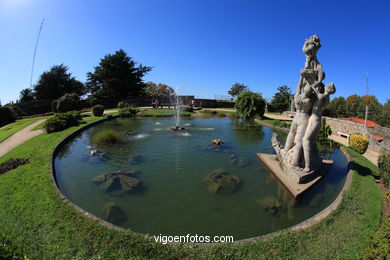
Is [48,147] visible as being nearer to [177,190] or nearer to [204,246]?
[177,190]

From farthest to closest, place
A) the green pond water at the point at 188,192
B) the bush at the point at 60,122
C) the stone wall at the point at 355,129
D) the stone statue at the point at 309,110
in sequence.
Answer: the bush at the point at 60,122, the stone wall at the point at 355,129, the stone statue at the point at 309,110, the green pond water at the point at 188,192

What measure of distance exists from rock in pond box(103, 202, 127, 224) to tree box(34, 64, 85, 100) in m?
34.2

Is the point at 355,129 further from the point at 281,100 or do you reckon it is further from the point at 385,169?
the point at 281,100

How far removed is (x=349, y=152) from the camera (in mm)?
9461

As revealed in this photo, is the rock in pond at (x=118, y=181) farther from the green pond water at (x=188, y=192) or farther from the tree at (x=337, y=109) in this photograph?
the tree at (x=337, y=109)

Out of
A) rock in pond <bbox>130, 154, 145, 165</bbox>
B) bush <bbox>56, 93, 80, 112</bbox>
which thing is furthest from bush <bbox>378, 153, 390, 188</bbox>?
bush <bbox>56, 93, 80, 112</bbox>

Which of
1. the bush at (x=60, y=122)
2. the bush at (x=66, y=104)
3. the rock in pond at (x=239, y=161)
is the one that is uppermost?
the bush at (x=66, y=104)

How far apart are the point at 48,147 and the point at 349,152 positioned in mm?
15306

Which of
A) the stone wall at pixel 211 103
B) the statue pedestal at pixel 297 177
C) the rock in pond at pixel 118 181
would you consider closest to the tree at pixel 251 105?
the statue pedestal at pixel 297 177

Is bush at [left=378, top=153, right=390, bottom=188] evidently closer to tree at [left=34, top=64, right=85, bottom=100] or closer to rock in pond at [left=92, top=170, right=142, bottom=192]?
rock in pond at [left=92, top=170, right=142, bottom=192]

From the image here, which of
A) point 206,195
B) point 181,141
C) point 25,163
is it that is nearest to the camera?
point 206,195

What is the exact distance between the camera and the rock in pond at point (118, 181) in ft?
20.6

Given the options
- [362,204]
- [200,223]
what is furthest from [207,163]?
[362,204]

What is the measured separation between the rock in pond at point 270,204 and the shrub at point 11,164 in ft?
30.2
